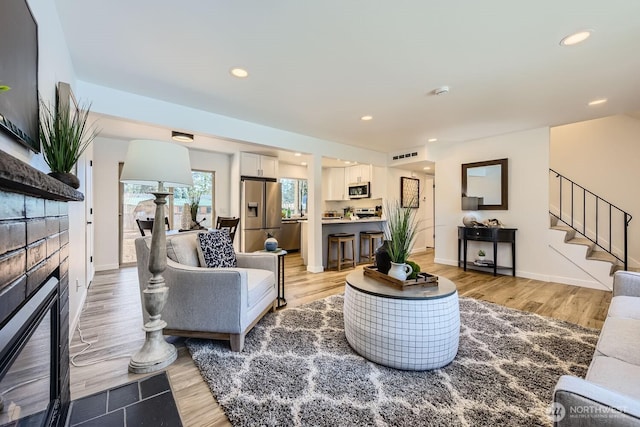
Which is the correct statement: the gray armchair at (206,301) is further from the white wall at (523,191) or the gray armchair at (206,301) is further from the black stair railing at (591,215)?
the black stair railing at (591,215)

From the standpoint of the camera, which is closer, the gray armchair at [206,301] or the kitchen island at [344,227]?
the gray armchair at [206,301]

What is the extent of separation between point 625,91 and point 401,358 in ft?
12.1

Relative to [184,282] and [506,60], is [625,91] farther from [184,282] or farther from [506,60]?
[184,282]

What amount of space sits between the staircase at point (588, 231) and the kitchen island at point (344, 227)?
284 cm

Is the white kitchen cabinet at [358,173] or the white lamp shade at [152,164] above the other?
the white kitchen cabinet at [358,173]

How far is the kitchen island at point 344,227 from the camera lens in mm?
4941

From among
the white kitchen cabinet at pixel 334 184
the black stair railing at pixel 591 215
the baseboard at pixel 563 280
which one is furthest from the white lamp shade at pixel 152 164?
the black stair railing at pixel 591 215

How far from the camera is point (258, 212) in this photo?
237 inches

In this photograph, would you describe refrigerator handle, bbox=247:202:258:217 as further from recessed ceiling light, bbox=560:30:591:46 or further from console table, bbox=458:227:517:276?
recessed ceiling light, bbox=560:30:591:46

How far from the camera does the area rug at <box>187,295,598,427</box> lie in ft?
4.61

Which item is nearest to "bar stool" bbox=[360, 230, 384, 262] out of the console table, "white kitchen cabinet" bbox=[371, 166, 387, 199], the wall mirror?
"white kitchen cabinet" bbox=[371, 166, 387, 199]

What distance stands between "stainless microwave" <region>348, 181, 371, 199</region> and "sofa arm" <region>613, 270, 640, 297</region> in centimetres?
464

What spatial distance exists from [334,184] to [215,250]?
5.23m

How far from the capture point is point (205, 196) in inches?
234
